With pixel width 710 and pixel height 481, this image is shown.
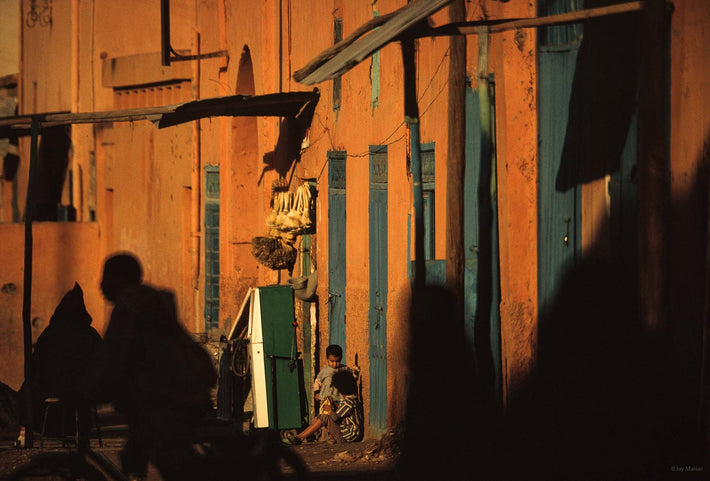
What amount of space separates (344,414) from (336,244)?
1881 mm

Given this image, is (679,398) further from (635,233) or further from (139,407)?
(139,407)

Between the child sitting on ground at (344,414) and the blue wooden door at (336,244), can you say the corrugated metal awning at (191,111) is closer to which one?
the blue wooden door at (336,244)

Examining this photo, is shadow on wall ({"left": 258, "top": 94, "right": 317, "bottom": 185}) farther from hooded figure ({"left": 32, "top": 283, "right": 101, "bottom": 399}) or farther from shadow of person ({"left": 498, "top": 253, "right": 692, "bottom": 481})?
shadow of person ({"left": 498, "top": 253, "right": 692, "bottom": 481})

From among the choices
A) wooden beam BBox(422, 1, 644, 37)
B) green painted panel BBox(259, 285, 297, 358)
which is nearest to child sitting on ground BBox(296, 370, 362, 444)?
green painted panel BBox(259, 285, 297, 358)

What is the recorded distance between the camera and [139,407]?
15.8 feet

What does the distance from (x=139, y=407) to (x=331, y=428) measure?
5.68 meters

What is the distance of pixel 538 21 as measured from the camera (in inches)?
241

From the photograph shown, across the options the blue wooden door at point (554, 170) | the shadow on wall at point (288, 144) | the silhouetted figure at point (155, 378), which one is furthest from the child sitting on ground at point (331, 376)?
the silhouetted figure at point (155, 378)

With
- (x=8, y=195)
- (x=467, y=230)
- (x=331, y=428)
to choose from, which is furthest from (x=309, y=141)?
(x=8, y=195)

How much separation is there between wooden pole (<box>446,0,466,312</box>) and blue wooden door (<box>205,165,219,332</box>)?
9.30m

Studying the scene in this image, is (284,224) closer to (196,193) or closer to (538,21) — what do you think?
(196,193)

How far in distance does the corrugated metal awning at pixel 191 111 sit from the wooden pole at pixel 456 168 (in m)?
3.92

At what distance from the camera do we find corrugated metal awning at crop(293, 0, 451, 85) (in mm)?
6047

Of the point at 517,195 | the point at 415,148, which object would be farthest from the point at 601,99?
the point at 415,148
